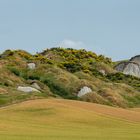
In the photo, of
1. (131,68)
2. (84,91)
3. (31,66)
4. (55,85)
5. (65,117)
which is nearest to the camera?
(65,117)

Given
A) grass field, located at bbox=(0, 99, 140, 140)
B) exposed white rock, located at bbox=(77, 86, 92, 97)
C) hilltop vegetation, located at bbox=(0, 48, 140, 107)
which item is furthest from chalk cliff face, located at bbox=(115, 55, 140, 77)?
grass field, located at bbox=(0, 99, 140, 140)

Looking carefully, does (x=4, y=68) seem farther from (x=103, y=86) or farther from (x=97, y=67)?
(x=97, y=67)

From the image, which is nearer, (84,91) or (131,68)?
(84,91)

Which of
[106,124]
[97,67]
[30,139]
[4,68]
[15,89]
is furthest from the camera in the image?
[97,67]

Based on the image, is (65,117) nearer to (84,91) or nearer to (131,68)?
(84,91)

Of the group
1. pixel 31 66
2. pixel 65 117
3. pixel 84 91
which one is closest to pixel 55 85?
pixel 84 91

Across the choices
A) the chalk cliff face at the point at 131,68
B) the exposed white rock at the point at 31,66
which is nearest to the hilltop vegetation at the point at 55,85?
the exposed white rock at the point at 31,66

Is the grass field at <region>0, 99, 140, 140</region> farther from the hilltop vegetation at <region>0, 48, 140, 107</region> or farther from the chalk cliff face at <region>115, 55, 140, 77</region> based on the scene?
the chalk cliff face at <region>115, 55, 140, 77</region>

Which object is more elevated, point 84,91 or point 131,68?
point 131,68

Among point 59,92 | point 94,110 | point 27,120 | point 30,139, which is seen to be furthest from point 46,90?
point 30,139

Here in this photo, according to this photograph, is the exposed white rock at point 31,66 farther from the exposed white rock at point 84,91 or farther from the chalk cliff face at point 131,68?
the chalk cliff face at point 131,68

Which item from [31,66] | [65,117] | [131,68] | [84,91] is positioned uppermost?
[131,68]

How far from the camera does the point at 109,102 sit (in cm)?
8456

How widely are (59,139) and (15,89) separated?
48.5 m
